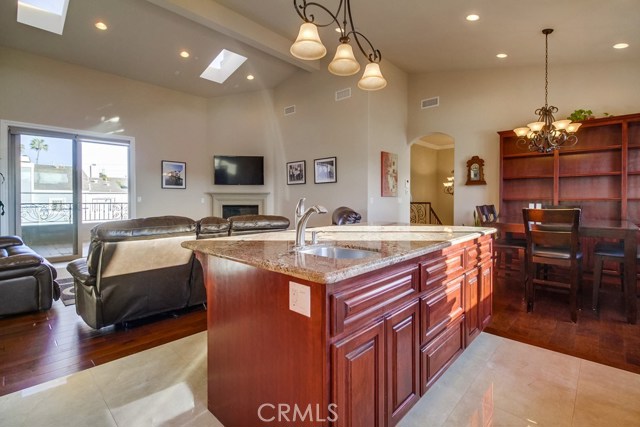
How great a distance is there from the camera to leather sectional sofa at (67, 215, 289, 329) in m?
2.55

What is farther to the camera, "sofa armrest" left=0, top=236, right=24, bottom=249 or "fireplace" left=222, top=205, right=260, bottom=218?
"fireplace" left=222, top=205, right=260, bottom=218

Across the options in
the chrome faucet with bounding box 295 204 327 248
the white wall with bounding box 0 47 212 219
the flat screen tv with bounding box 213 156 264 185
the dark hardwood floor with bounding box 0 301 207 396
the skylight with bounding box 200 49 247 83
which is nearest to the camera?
the chrome faucet with bounding box 295 204 327 248

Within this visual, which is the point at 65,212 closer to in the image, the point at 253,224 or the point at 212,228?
the point at 212,228

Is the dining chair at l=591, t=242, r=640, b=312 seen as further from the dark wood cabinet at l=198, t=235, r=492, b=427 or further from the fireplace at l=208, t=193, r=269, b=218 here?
the fireplace at l=208, t=193, r=269, b=218

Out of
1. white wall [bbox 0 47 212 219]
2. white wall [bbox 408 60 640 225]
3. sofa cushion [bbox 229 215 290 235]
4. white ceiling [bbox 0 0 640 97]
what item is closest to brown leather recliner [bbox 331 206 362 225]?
sofa cushion [bbox 229 215 290 235]

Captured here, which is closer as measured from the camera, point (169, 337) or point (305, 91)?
point (169, 337)

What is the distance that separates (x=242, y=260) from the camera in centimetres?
136

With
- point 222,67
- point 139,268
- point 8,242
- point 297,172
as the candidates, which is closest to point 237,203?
point 297,172

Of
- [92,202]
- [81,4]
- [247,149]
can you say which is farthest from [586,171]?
[92,202]

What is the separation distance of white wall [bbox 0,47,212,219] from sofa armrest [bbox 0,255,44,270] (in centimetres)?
374

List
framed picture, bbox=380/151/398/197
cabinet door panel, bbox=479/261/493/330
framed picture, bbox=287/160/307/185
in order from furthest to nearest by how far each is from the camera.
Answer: framed picture, bbox=287/160/307/185 → framed picture, bbox=380/151/398/197 → cabinet door panel, bbox=479/261/493/330

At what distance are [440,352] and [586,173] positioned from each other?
4.62 meters

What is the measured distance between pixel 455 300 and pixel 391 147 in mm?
4810

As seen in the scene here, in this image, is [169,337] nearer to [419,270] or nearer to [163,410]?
[163,410]
